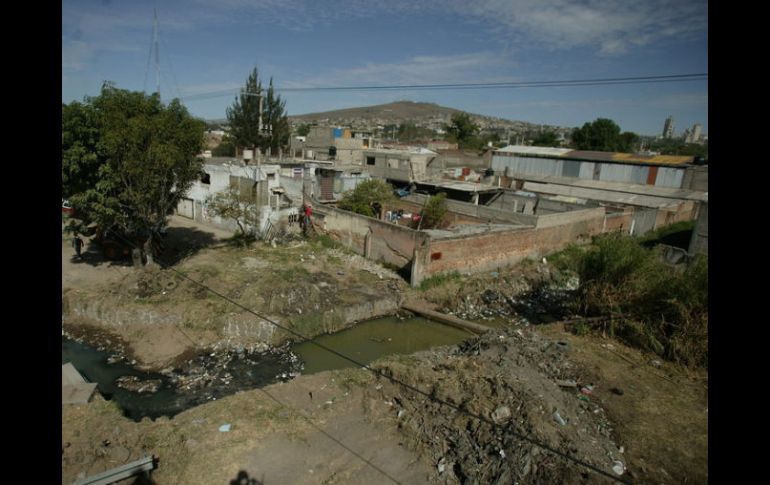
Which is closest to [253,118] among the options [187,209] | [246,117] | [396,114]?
[246,117]

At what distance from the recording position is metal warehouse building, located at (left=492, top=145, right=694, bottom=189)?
27.2 metres

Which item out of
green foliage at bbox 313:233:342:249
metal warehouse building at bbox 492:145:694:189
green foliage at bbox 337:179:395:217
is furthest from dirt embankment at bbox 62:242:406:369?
metal warehouse building at bbox 492:145:694:189

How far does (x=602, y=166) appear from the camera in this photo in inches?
1170

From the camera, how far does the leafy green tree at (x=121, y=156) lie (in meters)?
11.7

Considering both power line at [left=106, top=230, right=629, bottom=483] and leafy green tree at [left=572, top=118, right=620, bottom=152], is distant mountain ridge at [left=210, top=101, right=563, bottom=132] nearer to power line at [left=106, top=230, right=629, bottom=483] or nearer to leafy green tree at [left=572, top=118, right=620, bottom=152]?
leafy green tree at [left=572, top=118, right=620, bottom=152]

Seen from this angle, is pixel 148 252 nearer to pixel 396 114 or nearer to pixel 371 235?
pixel 371 235

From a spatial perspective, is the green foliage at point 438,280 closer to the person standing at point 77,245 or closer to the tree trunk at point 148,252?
the tree trunk at point 148,252

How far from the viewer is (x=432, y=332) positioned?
12.6 meters

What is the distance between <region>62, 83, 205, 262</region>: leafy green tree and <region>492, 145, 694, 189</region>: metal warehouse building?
26.3m

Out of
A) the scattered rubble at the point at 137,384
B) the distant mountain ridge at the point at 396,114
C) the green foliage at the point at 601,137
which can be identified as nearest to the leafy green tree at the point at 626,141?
the green foliage at the point at 601,137

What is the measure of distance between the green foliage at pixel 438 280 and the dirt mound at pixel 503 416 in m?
4.60

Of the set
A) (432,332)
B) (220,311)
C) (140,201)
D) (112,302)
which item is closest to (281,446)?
(220,311)
